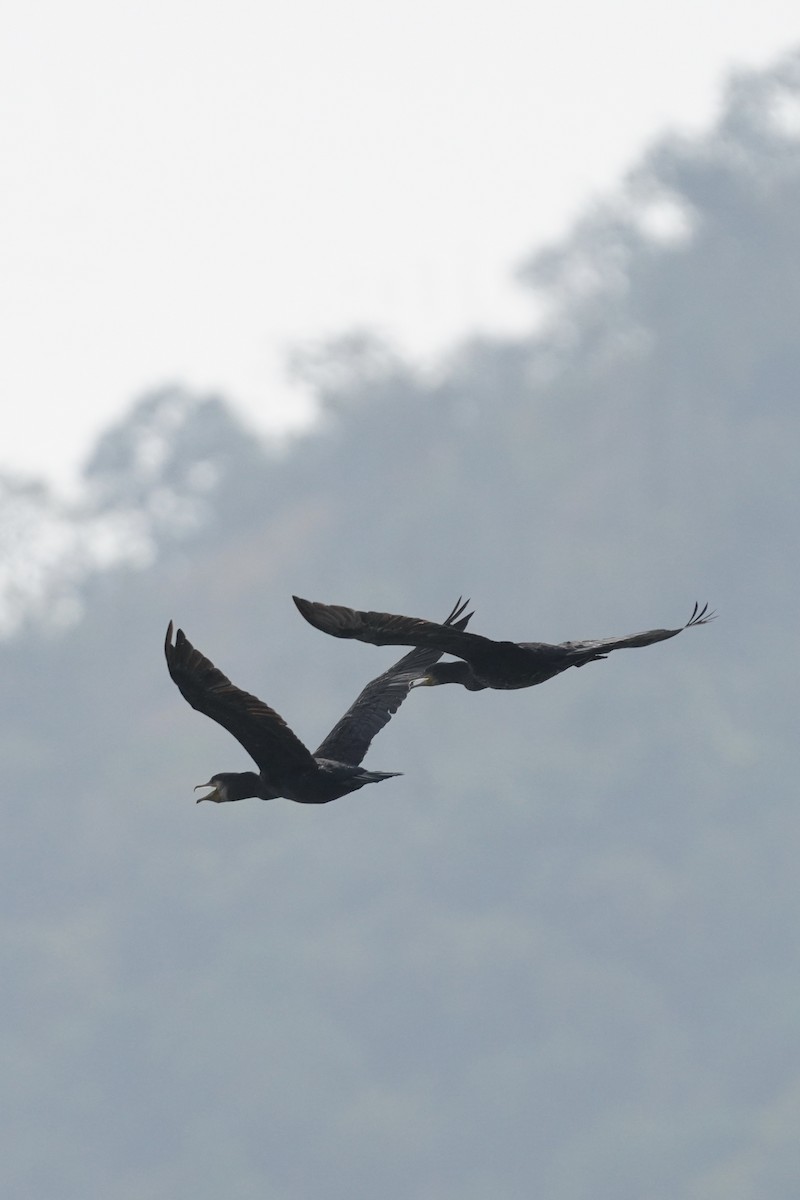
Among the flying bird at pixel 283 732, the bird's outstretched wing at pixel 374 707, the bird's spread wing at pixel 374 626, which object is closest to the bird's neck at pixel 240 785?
the flying bird at pixel 283 732

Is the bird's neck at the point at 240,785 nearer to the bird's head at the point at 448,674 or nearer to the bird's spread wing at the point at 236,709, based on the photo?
the bird's spread wing at the point at 236,709

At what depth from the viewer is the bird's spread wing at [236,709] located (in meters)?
18.2

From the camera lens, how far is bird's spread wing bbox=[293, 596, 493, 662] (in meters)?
17.6

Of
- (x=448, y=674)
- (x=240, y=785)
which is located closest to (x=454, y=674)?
(x=448, y=674)

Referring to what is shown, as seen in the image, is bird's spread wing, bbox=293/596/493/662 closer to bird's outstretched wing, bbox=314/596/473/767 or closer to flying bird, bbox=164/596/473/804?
flying bird, bbox=164/596/473/804

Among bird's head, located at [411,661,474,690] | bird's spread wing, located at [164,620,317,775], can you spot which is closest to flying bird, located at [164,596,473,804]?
bird's spread wing, located at [164,620,317,775]

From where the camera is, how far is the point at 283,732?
1962 centimetres

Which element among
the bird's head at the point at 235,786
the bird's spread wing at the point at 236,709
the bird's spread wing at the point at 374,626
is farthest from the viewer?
the bird's head at the point at 235,786

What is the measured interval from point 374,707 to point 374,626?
19.5 ft

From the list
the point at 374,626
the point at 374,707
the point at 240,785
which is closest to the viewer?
the point at 374,626

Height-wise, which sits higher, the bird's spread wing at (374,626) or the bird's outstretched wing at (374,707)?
the bird's outstretched wing at (374,707)

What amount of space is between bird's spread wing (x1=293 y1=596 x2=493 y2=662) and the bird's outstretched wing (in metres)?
2.87

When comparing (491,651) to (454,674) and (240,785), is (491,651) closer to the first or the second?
(454,674)

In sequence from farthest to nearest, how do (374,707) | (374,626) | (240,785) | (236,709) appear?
(374,707) < (240,785) < (236,709) < (374,626)
